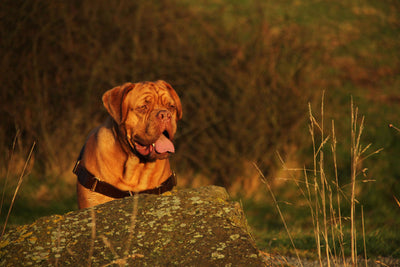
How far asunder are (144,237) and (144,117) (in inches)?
95.2

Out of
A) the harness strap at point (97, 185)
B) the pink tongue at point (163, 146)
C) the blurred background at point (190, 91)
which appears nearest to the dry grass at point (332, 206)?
A: the blurred background at point (190, 91)

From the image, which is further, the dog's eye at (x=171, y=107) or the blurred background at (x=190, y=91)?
the blurred background at (x=190, y=91)

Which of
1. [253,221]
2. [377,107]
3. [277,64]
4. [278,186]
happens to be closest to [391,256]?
[253,221]

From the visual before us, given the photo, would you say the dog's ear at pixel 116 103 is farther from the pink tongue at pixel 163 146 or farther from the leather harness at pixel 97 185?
the leather harness at pixel 97 185

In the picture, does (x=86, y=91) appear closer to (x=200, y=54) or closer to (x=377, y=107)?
(x=200, y=54)

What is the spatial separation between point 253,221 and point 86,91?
10.4ft

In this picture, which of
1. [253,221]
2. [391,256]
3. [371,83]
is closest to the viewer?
[391,256]

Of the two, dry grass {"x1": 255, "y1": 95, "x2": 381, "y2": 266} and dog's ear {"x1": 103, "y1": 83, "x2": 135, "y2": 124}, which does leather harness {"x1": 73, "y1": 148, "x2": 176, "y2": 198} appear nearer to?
dog's ear {"x1": 103, "y1": 83, "x2": 135, "y2": 124}

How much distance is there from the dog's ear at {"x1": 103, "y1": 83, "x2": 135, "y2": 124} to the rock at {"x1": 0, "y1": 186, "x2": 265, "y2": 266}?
6.14ft

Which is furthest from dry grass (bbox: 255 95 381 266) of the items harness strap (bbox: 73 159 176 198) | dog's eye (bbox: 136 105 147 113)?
dog's eye (bbox: 136 105 147 113)

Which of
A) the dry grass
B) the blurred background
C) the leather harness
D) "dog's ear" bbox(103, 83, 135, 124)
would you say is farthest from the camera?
the blurred background

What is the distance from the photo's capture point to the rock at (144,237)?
249cm

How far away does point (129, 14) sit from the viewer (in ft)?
27.8

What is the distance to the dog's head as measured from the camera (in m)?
4.78
